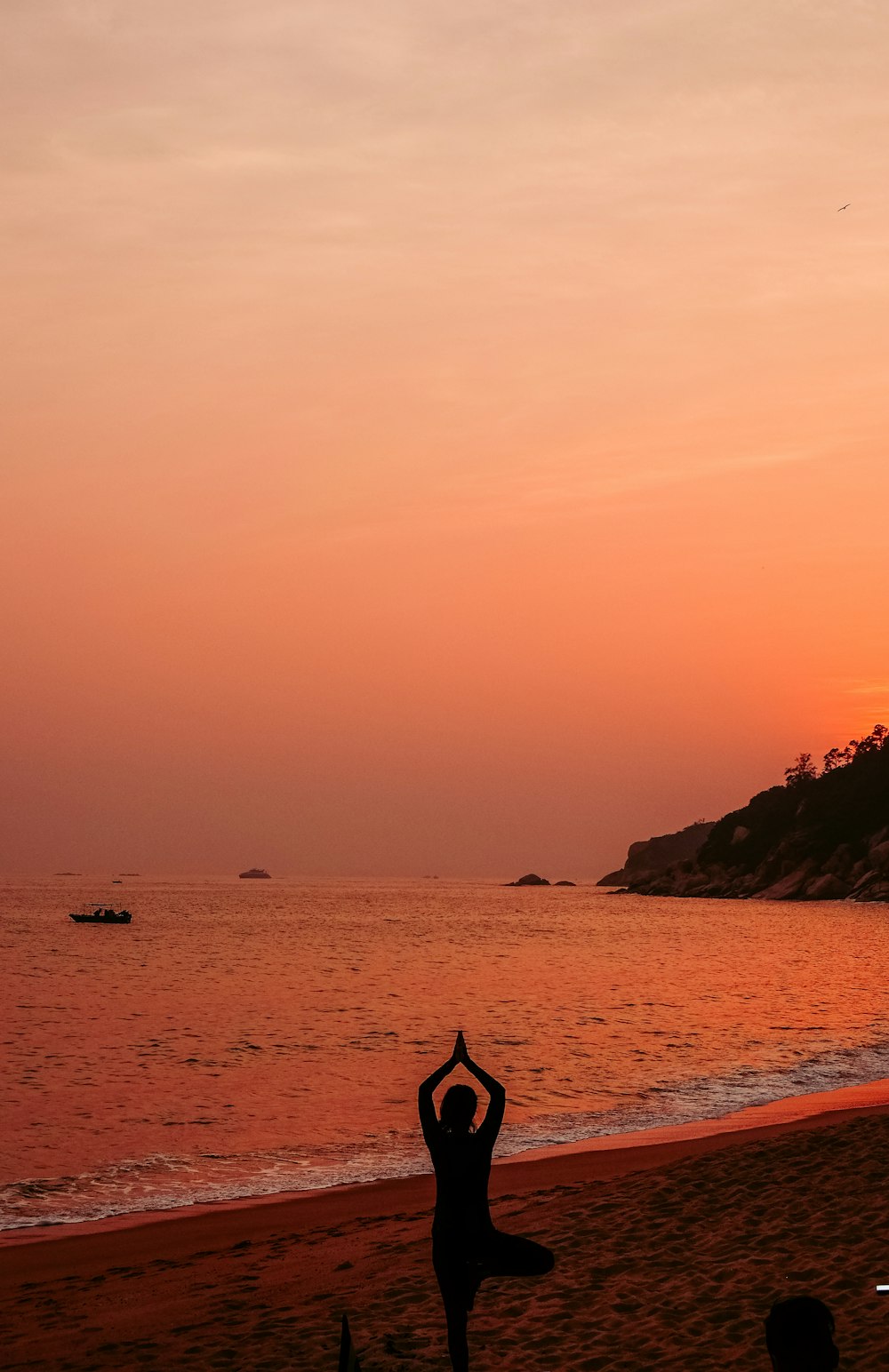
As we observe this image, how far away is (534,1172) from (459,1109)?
43.3 ft

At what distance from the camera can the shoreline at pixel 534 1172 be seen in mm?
17000

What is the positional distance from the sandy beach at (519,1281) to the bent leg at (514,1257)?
10.1ft

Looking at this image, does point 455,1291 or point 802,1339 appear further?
point 455,1291

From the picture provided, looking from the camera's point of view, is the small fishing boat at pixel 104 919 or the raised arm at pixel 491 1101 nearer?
the raised arm at pixel 491 1101

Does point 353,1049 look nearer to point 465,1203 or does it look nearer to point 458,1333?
point 458,1333

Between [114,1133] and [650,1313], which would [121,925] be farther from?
[650,1313]

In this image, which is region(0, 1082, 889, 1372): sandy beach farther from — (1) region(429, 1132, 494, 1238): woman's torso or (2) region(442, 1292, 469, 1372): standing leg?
(1) region(429, 1132, 494, 1238): woman's torso

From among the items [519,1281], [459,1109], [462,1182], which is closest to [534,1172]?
[519,1281]

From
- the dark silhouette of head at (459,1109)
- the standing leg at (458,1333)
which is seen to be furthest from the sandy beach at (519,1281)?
the dark silhouette of head at (459,1109)

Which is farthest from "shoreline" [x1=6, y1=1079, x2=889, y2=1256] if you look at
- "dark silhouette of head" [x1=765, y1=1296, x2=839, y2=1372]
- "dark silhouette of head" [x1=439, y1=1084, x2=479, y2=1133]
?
"dark silhouette of head" [x1=765, y1=1296, x2=839, y2=1372]

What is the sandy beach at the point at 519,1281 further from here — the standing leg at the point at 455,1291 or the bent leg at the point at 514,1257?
the bent leg at the point at 514,1257

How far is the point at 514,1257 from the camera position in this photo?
23.4ft

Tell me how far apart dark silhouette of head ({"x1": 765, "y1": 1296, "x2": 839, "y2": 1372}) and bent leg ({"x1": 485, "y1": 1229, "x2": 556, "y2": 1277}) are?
11.0 feet

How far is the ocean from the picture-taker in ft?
73.2
